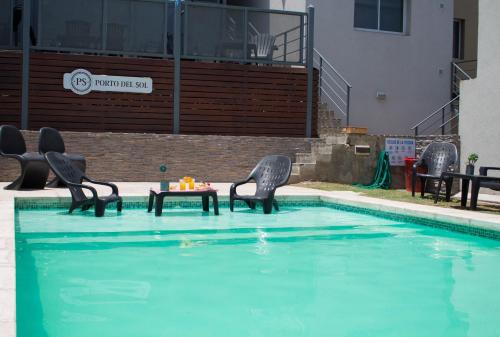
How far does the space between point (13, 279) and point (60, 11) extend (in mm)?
11058

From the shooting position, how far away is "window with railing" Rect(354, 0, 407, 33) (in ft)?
57.0

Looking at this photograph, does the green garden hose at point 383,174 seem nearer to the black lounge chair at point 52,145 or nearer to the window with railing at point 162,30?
the window with railing at point 162,30

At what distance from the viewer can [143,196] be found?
32.7 feet

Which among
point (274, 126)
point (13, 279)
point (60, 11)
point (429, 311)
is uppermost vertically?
point (60, 11)

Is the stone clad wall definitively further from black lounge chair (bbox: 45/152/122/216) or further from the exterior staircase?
black lounge chair (bbox: 45/152/122/216)

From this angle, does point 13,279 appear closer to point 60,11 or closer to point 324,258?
point 324,258

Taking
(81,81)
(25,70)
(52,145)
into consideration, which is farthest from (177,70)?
(52,145)

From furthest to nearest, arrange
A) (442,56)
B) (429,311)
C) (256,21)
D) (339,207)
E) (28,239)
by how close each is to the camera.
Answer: (442,56)
(256,21)
(339,207)
(28,239)
(429,311)

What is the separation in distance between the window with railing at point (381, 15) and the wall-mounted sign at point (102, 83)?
6.73 metres

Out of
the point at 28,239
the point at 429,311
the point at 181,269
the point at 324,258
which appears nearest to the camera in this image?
the point at 429,311

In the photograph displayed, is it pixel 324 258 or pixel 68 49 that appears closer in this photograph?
pixel 324 258

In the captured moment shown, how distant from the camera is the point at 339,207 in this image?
10539 mm

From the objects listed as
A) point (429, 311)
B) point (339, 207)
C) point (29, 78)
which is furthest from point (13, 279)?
point (29, 78)

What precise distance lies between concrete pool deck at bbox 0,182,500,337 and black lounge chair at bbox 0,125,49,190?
400 millimetres
